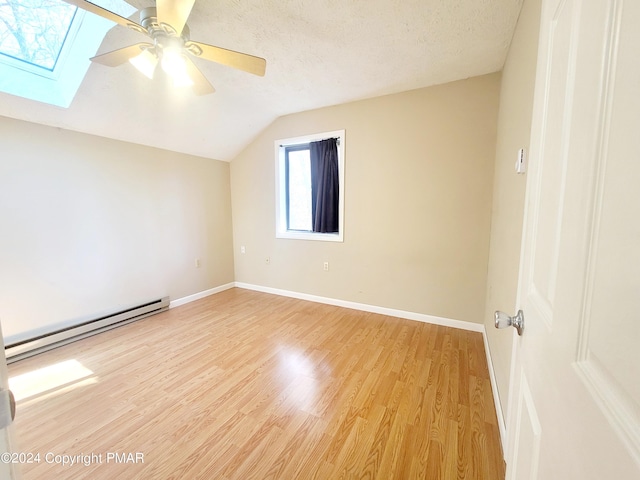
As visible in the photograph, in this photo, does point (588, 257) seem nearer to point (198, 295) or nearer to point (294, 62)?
point (294, 62)

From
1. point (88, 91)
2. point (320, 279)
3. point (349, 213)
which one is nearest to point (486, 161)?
point (349, 213)

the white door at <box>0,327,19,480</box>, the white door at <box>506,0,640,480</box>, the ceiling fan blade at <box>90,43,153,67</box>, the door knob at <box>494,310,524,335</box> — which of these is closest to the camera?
the white door at <box>506,0,640,480</box>

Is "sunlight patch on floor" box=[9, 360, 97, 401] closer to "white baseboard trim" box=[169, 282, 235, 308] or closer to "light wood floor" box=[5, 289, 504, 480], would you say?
"light wood floor" box=[5, 289, 504, 480]

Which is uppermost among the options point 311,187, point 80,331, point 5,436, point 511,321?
Result: point 311,187

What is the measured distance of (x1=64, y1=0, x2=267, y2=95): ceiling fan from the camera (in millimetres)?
1311

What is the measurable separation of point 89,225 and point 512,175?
3638 millimetres

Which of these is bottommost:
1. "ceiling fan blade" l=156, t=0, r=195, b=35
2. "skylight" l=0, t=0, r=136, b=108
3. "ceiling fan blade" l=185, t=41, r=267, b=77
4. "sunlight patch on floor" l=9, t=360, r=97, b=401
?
"sunlight patch on floor" l=9, t=360, r=97, b=401

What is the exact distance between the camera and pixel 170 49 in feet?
5.03

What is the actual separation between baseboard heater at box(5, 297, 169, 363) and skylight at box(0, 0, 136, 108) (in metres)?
1.98

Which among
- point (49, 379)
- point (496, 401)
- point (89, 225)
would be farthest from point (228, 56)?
point (496, 401)

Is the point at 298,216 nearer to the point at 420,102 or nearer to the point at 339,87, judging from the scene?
the point at 339,87

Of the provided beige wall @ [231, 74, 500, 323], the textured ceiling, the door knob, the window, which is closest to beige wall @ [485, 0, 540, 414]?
the textured ceiling

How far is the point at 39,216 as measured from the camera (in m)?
2.21

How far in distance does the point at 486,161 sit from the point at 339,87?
1.60 meters
